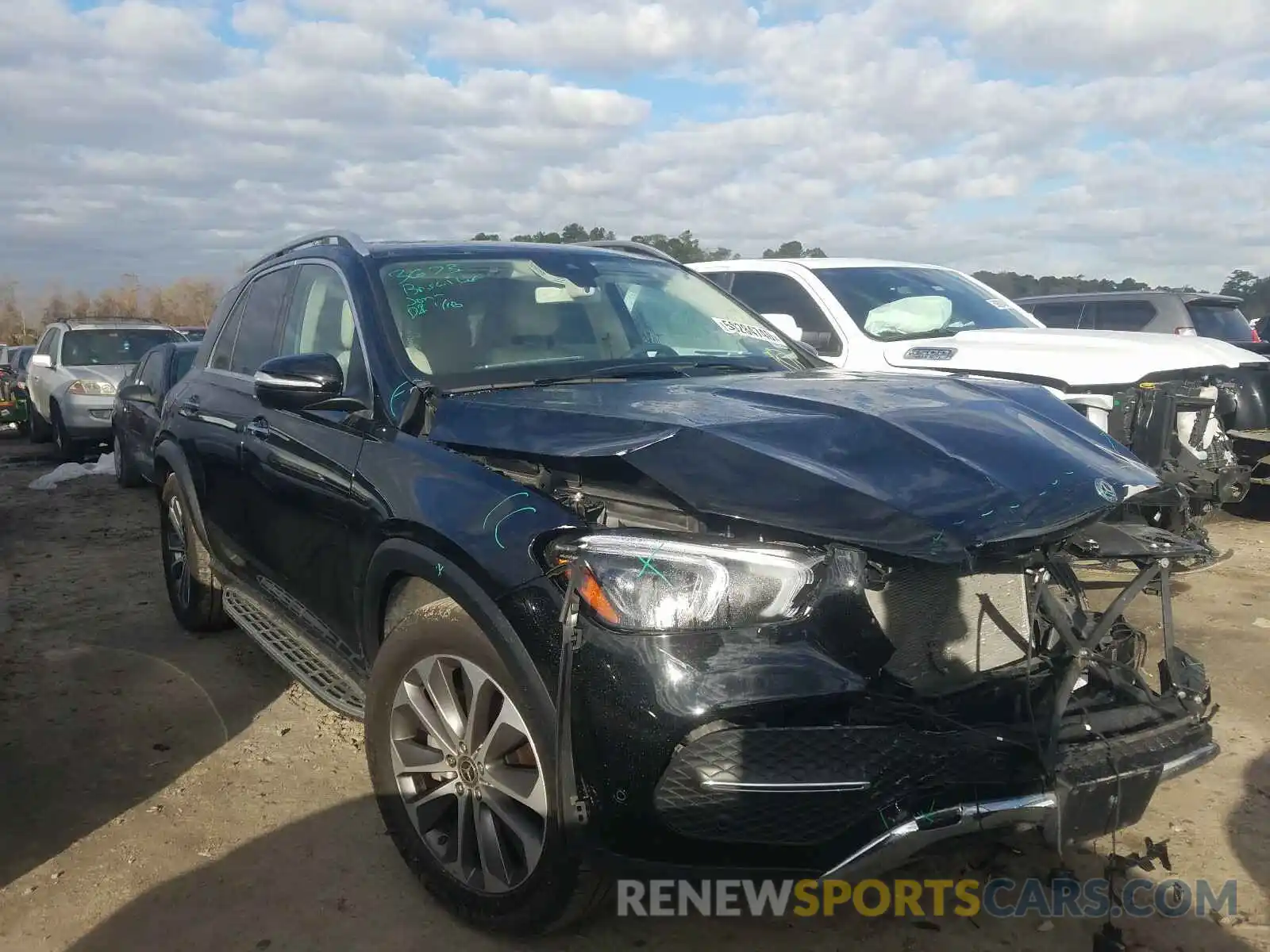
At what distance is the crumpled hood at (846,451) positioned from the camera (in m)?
2.25

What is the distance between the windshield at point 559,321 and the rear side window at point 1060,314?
8882mm

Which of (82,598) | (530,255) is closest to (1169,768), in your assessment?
(530,255)

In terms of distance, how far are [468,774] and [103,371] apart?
11.9 metres

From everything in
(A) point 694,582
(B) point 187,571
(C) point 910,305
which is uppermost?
(C) point 910,305

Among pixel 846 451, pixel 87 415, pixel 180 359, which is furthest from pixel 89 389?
pixel 846 451

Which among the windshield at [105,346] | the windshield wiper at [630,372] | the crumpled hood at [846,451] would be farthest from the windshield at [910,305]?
the windshield at [105,346]

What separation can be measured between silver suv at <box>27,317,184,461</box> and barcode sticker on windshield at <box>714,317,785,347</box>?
9.71m

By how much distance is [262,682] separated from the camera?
180 inches

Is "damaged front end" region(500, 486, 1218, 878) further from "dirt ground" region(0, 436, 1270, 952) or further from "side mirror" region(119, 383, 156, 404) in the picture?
"side mirror" region(119, 383, 156, 404)

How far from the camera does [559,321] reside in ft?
12.0

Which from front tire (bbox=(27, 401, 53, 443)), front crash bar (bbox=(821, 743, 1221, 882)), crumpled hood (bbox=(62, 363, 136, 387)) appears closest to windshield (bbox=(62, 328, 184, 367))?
crumpled hood (bbox=(62, 363, 136, 387))

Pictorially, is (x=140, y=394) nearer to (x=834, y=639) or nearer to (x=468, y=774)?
(x=468, y=774)

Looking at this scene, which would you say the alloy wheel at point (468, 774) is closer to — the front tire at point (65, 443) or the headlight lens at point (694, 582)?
the headlight lens at point (694, 582)

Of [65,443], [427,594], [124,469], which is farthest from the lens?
[65,443]
